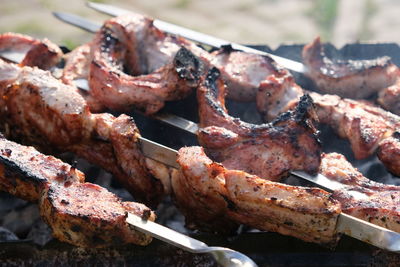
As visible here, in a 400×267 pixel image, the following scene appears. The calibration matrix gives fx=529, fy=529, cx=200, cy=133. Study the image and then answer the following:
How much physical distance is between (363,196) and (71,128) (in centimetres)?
127

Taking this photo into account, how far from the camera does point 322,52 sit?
2.97m

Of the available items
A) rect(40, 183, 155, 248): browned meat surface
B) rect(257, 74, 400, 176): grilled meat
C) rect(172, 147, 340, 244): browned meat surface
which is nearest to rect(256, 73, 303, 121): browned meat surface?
rect(257, 74, 400, 176): grilled meat

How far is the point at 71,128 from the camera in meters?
2.33

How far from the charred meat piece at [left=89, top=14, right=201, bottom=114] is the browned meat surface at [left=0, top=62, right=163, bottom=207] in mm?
198

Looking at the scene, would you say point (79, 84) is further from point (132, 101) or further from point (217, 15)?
point (217, 15)

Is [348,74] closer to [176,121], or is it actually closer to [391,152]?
[391,152]

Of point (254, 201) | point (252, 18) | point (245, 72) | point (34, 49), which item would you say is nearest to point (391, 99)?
point (245, 72)

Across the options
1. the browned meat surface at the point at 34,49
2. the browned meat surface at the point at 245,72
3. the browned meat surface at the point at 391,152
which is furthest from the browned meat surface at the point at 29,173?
the browned meat surface at the point at 391,152

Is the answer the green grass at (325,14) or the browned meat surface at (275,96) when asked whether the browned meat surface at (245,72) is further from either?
the green grass at (325,14)

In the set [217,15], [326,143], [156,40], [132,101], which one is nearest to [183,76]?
[132,101]

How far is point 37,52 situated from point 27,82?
0.56 meters

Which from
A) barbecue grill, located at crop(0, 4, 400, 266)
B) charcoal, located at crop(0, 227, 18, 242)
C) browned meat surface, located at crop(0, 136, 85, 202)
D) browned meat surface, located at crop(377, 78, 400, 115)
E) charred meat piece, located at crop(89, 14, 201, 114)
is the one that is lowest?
charcoal, located at crop(0, 227, 18, 242)

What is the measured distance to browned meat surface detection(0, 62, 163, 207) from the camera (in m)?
2.32

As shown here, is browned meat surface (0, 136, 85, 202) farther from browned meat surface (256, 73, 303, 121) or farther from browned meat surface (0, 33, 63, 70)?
browned meat surface (256, 73, 303, 121)
